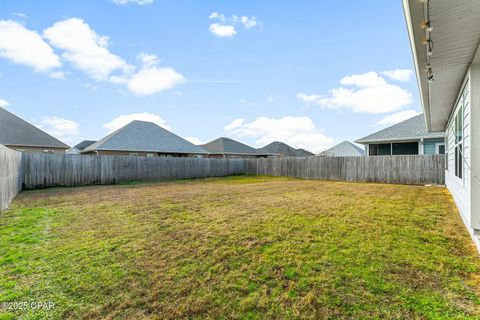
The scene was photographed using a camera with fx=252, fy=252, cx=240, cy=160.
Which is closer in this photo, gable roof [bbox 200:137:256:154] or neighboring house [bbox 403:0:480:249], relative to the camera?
neighboring house [bbox 403:0:480:249]

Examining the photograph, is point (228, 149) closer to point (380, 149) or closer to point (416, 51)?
point (380, 149)

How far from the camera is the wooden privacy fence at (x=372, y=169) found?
11914mm

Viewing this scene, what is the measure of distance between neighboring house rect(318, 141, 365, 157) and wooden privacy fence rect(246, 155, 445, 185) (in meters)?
17.8

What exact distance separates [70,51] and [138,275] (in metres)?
13.0

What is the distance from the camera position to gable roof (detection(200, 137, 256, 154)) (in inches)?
1291

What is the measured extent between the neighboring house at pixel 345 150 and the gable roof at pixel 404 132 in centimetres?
1647

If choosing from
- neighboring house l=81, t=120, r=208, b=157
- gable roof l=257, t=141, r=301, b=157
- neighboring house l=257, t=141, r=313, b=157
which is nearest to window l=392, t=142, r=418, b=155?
neighboring house l=81, t=120, r=208, b=157

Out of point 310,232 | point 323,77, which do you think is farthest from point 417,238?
point 323,77

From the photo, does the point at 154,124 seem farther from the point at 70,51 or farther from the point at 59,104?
the point at 70,51

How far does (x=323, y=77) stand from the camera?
15.4m

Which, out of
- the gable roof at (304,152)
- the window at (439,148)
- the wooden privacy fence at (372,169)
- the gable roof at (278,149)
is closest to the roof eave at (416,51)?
the wooden privacy fence at (372,169)

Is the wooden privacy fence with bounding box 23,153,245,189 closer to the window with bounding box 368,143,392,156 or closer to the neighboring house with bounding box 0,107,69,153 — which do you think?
the neighboring house with bounding box 0,107,69,153

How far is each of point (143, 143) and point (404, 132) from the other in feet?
65.9

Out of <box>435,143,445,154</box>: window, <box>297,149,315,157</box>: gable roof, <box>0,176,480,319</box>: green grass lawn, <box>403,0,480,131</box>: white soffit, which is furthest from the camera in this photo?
<box>297,149,315,157</box>: gable roof
